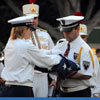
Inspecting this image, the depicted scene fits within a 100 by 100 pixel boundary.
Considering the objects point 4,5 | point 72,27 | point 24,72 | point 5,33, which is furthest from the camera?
point 4,5

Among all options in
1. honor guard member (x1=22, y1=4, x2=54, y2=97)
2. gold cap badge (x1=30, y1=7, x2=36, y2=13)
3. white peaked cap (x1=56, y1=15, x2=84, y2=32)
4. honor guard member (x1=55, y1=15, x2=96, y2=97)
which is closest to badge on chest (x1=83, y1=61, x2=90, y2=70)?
honor guard member (x1=55, y1=15, x2=96, y2=97)

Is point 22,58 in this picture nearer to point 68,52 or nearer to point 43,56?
point 43,56

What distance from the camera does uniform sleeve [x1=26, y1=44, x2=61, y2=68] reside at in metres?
5.16

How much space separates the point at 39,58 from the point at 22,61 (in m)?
0.19

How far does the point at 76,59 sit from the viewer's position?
5504mm

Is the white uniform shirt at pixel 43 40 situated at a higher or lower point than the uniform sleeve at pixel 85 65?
higher

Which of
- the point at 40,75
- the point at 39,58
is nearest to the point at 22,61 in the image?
the point at 39,58

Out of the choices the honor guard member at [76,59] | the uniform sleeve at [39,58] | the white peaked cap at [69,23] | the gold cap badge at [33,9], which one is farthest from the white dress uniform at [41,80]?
the uniform sleeve at [39,58]

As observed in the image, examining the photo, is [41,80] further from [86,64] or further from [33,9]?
[86,64]

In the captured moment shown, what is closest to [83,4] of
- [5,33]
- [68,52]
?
[5,33]

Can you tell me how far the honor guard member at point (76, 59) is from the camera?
544 centimetres

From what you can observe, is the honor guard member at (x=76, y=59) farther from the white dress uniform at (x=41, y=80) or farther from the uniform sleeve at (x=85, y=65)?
the white dress uniform at (x=41, y=80)

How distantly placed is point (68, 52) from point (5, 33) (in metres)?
6.60

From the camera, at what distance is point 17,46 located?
5.18 meters
